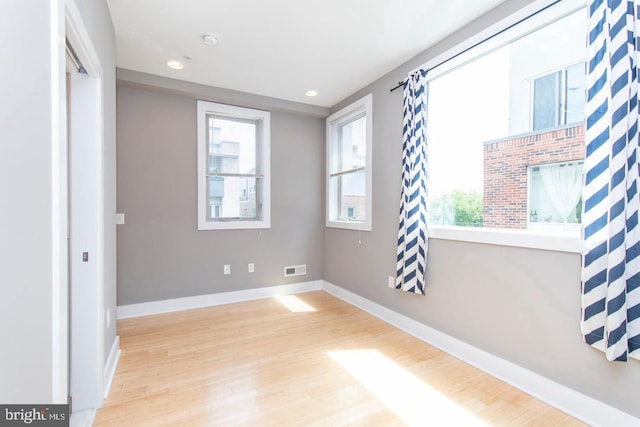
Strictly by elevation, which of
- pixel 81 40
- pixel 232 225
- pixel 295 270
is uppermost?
pixel 81 40

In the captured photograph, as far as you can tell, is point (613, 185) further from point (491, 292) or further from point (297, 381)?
point (297, 381)

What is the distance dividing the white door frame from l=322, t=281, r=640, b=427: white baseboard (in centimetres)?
249

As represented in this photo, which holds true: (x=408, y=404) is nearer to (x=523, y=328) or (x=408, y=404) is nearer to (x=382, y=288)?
(x=523, y=328)

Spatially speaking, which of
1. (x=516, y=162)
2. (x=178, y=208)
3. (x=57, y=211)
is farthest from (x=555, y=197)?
(x=178, y=208)

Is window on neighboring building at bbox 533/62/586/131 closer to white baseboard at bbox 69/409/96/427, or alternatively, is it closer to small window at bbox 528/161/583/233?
small window at bbox 528/161/583/233

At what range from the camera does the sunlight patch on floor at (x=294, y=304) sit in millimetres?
3518

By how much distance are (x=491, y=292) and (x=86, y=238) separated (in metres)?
2.77

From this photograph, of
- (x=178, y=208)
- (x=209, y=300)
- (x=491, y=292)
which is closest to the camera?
(x=491, y=292)

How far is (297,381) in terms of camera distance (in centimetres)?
206

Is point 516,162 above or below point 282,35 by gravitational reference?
below

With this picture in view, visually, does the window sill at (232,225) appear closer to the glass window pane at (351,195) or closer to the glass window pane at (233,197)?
the glass window pane at (233,197)

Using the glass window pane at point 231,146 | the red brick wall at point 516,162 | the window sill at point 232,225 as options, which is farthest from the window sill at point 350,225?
the red brick wall at point 516,162

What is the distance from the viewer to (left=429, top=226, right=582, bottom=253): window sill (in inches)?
69.4

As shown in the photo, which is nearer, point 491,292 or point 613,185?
point 613,185
